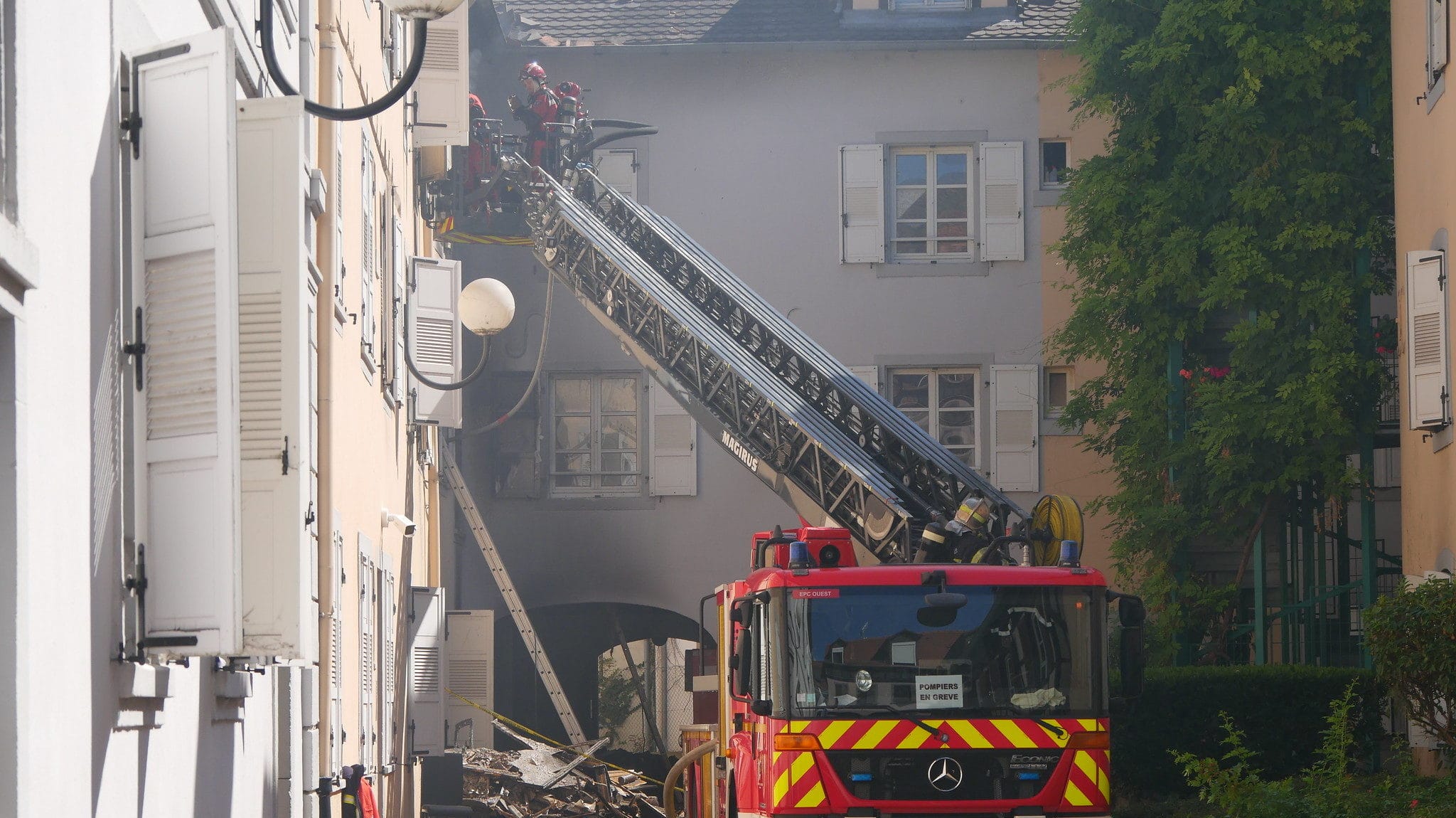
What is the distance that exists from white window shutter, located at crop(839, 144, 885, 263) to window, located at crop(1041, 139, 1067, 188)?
2163 millimetres

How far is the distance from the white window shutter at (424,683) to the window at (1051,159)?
11.5 metres

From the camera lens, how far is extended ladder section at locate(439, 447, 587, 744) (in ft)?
69.0

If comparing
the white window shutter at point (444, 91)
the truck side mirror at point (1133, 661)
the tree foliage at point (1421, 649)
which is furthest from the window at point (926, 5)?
the truck side mirror at point (1133, 661)

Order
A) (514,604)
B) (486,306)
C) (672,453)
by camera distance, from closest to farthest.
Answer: (486,306), (514,604), (672,453)

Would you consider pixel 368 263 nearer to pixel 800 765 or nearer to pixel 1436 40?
pixel 800 765

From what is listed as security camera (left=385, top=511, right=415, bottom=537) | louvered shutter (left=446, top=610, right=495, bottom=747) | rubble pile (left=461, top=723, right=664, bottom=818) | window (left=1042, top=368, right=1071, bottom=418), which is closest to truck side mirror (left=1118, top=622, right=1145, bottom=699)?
security camera (left=385, top=511, right=415, bottom=537)

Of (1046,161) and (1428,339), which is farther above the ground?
(1046,161)

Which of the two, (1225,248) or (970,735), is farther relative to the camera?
(1225,248)

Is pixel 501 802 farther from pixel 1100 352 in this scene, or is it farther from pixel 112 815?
pixel 112 815

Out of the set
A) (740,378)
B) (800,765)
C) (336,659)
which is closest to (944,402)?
(740,378)

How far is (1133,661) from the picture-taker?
31.2 feet

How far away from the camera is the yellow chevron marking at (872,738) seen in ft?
30.8

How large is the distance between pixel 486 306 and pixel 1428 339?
24.0 feet

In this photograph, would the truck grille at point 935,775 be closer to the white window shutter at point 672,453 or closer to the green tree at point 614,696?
the white window shutter at point 672,453
